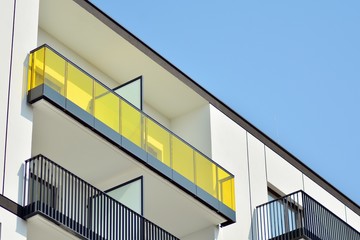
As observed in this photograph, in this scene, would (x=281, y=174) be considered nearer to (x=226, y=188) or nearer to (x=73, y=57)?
(x=226, y=188)

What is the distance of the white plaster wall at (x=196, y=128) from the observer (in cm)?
3897

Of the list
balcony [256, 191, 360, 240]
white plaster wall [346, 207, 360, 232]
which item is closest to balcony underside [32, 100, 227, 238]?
balcony [256, 191, 360, 240]

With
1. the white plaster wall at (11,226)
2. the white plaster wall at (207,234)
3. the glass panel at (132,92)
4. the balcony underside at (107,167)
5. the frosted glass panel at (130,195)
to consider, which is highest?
the glass panel at (132,92)

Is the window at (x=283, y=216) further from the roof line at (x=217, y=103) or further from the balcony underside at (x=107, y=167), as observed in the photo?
the balcony underside at (x=107, y=167)

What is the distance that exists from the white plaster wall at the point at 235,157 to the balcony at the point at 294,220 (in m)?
0.60

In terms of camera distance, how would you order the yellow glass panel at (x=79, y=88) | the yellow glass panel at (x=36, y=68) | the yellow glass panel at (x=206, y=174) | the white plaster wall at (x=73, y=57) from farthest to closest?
the yellow glass panel at (x=206, y=174)
the white plaster wall at (x=73, y=57)
the yellow glass panel at (x=79, y=88)
the yellow glass panel at (x=36, y=68)

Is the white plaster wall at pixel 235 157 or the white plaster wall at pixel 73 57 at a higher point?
the white plaster wall at pixel 73 57

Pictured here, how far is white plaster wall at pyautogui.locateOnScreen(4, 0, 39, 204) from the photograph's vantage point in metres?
29.8

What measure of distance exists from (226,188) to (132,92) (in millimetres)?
4372

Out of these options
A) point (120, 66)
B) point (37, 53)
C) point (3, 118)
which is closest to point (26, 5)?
point (37, 53)

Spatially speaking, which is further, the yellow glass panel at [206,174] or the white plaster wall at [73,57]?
the yellow glass panel at [206,174]

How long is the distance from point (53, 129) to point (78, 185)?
1.60 m

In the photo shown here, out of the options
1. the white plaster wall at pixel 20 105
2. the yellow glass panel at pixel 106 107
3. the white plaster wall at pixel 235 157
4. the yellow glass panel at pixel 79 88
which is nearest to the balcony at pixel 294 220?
the white plaster wall at pixel 235 157

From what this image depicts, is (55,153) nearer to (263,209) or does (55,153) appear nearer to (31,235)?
(31,235)
